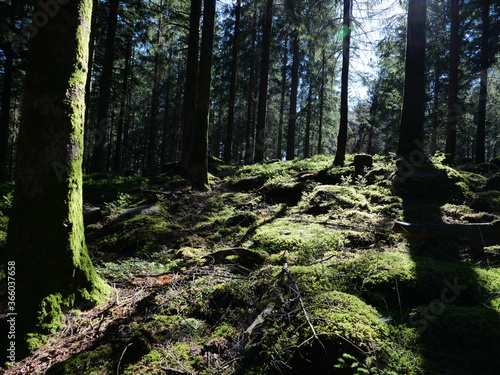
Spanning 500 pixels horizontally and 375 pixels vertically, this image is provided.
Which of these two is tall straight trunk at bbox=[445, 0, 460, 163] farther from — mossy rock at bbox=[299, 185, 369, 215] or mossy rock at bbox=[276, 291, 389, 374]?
mossy rock at bbox=[276, 291, 389, 374]

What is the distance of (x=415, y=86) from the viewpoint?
358 inches

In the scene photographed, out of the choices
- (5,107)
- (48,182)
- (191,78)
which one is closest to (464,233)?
(48,182)

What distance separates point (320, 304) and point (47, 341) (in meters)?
2.70

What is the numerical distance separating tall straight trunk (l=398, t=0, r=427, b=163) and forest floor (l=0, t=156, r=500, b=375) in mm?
3104

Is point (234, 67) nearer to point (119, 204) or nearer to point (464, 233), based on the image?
point (119, 204)

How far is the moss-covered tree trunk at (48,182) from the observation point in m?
3.19

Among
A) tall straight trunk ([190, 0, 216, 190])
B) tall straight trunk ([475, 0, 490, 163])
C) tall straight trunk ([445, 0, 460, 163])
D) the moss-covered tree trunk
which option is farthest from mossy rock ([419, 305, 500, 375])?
tall straight trunk ([475, 0, 490, 163])

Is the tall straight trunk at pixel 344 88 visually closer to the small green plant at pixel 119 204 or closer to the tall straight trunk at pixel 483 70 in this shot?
the tall straight trunk at pixel 483 70

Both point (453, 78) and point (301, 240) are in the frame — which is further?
point (453, 78)

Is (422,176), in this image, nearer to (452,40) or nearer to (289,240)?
(289,240)

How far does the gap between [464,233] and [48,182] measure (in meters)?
5.15

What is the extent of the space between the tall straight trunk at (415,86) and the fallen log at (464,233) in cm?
548

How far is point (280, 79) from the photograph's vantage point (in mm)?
28484

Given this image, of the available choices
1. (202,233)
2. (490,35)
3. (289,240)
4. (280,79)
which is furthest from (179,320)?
(280,79)
